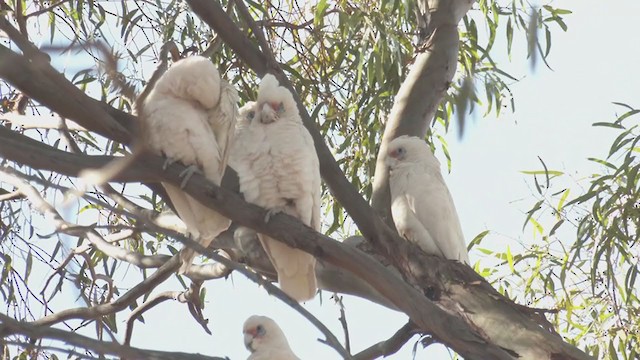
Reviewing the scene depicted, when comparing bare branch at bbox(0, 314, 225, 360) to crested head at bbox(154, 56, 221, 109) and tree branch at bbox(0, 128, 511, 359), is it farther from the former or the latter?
crested head at bbox(154, 56, 221, 109)

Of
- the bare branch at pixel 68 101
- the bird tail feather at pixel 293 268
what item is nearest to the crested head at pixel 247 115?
the bird tail feather at pixel 293 268

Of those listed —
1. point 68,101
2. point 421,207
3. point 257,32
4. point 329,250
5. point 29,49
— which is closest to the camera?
point 29,49

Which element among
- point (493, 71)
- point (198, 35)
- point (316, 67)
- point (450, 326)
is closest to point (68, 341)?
point (450, 326)

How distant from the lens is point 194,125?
2.55 m

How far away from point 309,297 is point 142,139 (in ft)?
5.62

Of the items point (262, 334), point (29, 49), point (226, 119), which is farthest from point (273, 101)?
point (29, 49)

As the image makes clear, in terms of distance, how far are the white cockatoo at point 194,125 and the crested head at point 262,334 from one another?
55cm

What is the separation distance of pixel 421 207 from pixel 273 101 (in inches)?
30.1

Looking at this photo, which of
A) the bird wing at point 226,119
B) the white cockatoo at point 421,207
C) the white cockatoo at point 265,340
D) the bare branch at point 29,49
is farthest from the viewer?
the white cockatoo at point 421,207

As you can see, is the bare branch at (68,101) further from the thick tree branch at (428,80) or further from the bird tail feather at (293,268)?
the thick tree branch at (428,80)

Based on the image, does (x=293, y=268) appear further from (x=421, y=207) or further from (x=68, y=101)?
(x=68, y=101)

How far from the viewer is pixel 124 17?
9.59ft

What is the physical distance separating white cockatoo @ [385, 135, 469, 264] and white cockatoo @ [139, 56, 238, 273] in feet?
2.23

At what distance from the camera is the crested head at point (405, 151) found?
304 cm
